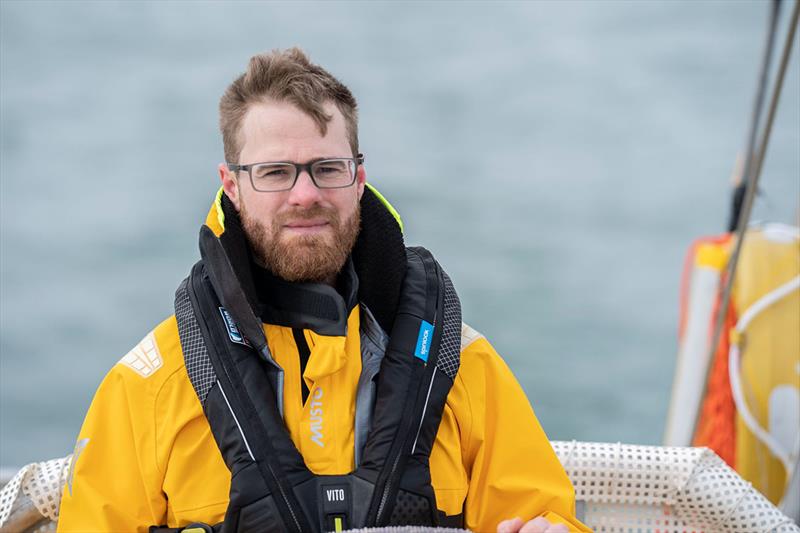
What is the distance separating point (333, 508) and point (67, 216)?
709 cm

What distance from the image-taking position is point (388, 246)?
1.80 metres

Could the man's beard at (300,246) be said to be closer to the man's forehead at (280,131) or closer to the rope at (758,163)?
the man's forehead at (280,131)

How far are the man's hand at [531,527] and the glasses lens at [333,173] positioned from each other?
23.9 inches

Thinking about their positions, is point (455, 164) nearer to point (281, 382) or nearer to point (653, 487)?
point (653, 487)

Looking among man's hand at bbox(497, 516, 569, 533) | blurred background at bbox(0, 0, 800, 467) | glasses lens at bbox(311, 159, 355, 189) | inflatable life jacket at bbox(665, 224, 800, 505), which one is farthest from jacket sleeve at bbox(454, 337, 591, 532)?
blurred background at bbox(0, 0, 800, 467)

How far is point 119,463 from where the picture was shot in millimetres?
1627

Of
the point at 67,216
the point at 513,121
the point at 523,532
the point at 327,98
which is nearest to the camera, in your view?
the point at 523,532

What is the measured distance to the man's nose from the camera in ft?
5.45

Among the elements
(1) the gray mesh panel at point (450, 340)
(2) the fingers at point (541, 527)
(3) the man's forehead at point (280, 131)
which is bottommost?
(2) the fingers at point (541, 527)

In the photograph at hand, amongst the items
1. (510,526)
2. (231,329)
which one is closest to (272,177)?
(231,329)

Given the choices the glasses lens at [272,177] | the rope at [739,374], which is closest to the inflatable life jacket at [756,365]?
the rope at [739,374]

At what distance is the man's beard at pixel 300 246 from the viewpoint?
1.69 m

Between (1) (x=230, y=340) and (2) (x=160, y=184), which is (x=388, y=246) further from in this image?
(2) (x=160, y=184)

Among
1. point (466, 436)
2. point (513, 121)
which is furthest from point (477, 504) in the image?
point (513, 121)
